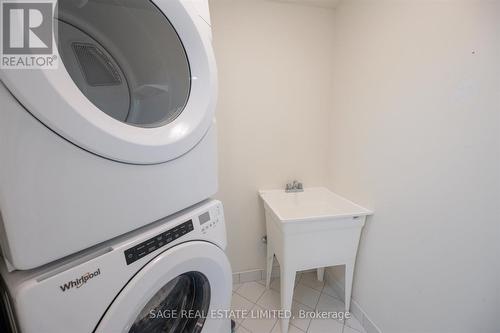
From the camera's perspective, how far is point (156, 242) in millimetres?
515

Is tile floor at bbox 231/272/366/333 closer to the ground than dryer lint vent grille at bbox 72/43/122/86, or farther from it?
closer to the ground

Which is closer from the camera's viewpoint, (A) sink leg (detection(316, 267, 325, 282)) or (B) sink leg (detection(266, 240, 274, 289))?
(B) sink leg (detection(266, 240, 274, 289))

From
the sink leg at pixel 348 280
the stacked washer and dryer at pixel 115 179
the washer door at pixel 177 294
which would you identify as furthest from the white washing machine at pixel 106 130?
the sink leg at pixel 348 280

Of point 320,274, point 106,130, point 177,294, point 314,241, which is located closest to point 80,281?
point 106,130

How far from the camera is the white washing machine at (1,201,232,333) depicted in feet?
1.18

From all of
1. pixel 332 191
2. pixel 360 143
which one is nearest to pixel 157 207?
pixel 360 143

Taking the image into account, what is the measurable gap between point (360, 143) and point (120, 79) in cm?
127

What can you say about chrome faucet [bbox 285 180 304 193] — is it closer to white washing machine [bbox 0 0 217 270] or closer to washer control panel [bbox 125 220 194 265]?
white washing machine [bbox 0 0 217 270]

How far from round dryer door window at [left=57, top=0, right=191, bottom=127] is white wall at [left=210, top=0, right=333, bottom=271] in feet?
2.10

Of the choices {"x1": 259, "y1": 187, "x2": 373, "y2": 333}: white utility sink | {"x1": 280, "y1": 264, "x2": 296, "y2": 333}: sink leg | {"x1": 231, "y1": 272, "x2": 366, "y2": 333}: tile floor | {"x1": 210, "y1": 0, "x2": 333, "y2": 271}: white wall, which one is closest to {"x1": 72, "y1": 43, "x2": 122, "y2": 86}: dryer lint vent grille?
{"x1": 210, "y1": 0, "x2": 333, "y2": 271}: white wall

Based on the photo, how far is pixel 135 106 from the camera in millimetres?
731

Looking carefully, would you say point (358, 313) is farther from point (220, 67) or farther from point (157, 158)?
point (220, 67)

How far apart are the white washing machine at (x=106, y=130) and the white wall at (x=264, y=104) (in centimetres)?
66

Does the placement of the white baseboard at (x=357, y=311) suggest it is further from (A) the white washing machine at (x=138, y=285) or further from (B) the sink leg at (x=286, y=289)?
(A) the white washing machine at (x=138, y=285)
